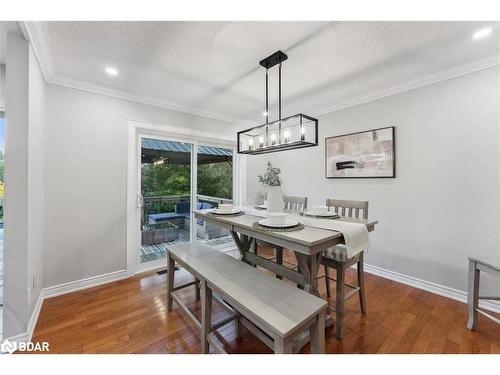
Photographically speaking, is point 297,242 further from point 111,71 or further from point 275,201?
point 111,71

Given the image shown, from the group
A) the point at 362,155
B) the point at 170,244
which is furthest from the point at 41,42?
the point at 362,155

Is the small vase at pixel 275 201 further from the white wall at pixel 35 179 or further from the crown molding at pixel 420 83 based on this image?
the crown molding at pixel 420 83

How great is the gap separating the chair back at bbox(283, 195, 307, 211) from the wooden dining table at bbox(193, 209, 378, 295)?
795 millimetres

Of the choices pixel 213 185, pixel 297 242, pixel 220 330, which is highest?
pixel 213 185

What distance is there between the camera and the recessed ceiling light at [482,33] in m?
1.65

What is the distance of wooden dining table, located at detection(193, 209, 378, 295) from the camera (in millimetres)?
1297

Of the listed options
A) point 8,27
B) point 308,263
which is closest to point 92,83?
point 8,27

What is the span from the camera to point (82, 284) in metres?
2.47

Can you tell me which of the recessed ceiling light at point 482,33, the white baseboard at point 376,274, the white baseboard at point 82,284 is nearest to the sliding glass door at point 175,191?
the white baseboard at point 82,284

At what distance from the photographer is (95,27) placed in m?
1.60

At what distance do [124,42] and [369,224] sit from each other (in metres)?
2.61

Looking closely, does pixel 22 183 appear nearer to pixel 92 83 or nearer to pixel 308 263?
pixel 92 83
